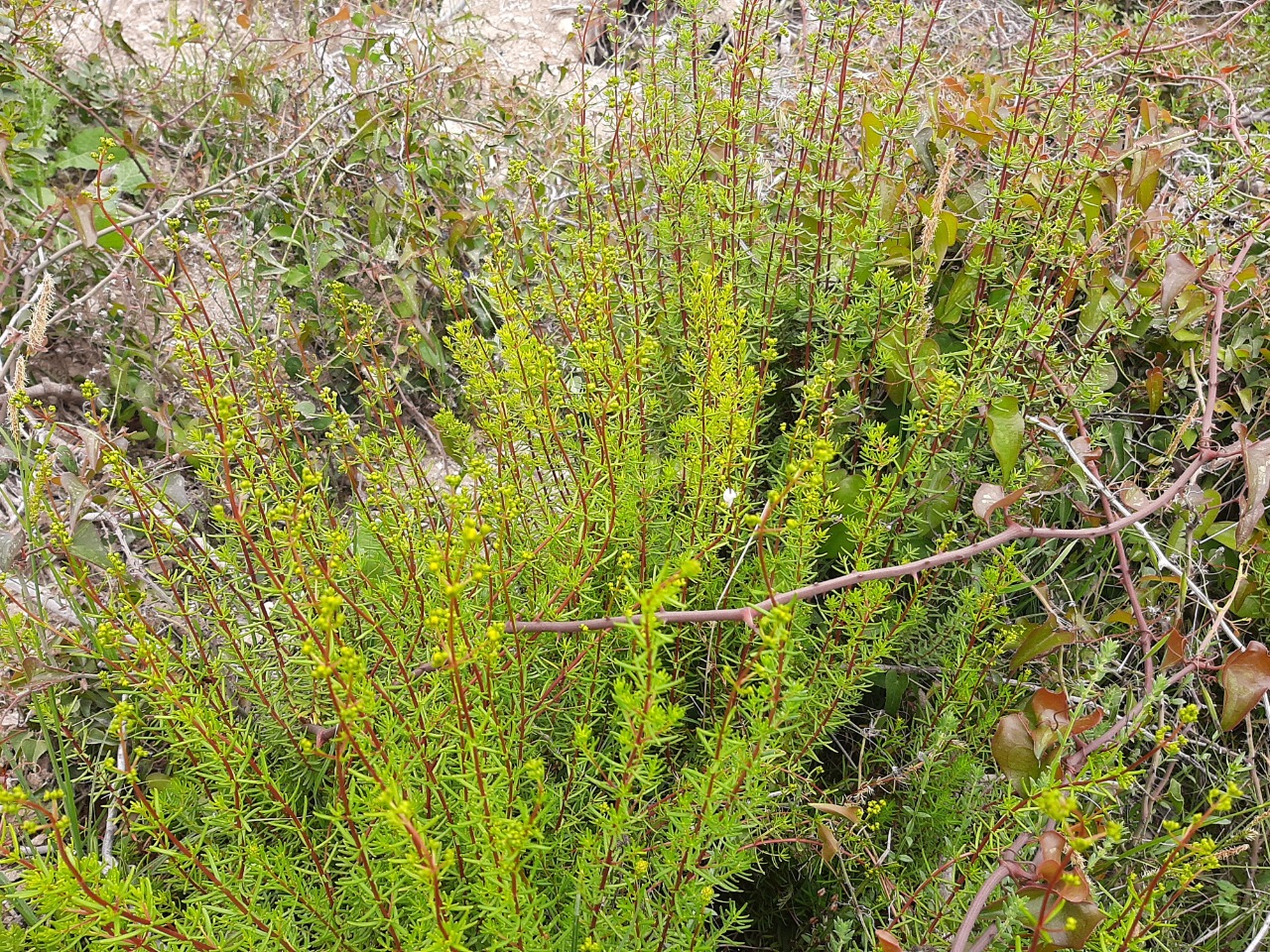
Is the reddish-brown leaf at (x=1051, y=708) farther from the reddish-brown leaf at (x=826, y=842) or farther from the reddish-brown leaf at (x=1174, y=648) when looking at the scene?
the reddish-brown leaf at (x=826, y=842)

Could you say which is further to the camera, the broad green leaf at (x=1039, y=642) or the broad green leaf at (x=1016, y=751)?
the broad green leaf at (x=1039, y=642)

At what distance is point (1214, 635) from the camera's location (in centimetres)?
218

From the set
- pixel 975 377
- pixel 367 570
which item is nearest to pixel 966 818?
pixel 975 377

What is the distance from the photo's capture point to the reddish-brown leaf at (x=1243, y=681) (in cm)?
183

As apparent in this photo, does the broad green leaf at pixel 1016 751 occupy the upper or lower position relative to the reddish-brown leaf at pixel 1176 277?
lower

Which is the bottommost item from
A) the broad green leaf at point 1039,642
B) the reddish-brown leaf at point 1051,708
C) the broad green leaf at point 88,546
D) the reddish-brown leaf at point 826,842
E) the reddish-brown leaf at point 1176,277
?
the reddish-brown leaf at point 826,842

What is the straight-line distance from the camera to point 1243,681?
1844 millimetres

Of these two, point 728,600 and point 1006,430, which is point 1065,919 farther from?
point 1006,430

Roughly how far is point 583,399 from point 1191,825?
1.36 metres

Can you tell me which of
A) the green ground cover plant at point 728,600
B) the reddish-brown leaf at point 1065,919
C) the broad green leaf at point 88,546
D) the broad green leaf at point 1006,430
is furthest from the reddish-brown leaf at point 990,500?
the broad green leaf at point 88,546

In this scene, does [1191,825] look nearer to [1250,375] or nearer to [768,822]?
[768,822]

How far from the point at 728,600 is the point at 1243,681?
3.66 feet

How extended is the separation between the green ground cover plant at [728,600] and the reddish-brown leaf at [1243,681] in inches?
0.4

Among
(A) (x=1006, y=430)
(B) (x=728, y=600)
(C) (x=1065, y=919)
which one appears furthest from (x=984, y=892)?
(A) (x=1006, y=430)
